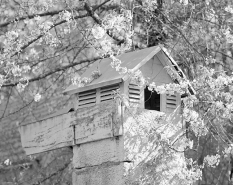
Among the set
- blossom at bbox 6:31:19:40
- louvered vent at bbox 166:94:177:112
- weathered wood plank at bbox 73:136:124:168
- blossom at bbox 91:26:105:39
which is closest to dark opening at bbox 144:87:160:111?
louvered vent at bbox 166:94:177:112

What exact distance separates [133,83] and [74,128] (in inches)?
25.1

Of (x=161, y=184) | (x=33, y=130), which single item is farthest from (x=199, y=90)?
(x=33, y=130)

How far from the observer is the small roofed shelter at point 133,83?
4.20m

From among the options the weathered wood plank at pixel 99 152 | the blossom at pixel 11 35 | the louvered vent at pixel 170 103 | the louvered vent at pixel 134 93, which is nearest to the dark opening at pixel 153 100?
the louvered vent at pixel 170 103

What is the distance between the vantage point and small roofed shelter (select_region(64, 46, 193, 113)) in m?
4.20

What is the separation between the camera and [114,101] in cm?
409

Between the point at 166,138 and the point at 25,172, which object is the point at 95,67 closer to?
the point at 166,138

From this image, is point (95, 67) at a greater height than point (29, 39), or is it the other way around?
point (29, 39)

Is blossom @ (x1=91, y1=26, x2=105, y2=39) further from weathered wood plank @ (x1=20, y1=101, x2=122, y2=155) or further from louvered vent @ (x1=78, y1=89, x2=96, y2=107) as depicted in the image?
weathered wood plank @ (x1=20, y1=101, x2=122, y2=155)

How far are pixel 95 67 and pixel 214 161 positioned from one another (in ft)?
4.34

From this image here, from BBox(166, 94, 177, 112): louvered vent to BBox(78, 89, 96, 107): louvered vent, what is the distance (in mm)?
622

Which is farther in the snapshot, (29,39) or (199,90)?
(29,39)

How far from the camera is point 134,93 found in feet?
14.0

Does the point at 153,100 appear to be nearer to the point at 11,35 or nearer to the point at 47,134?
the point at 47,134
